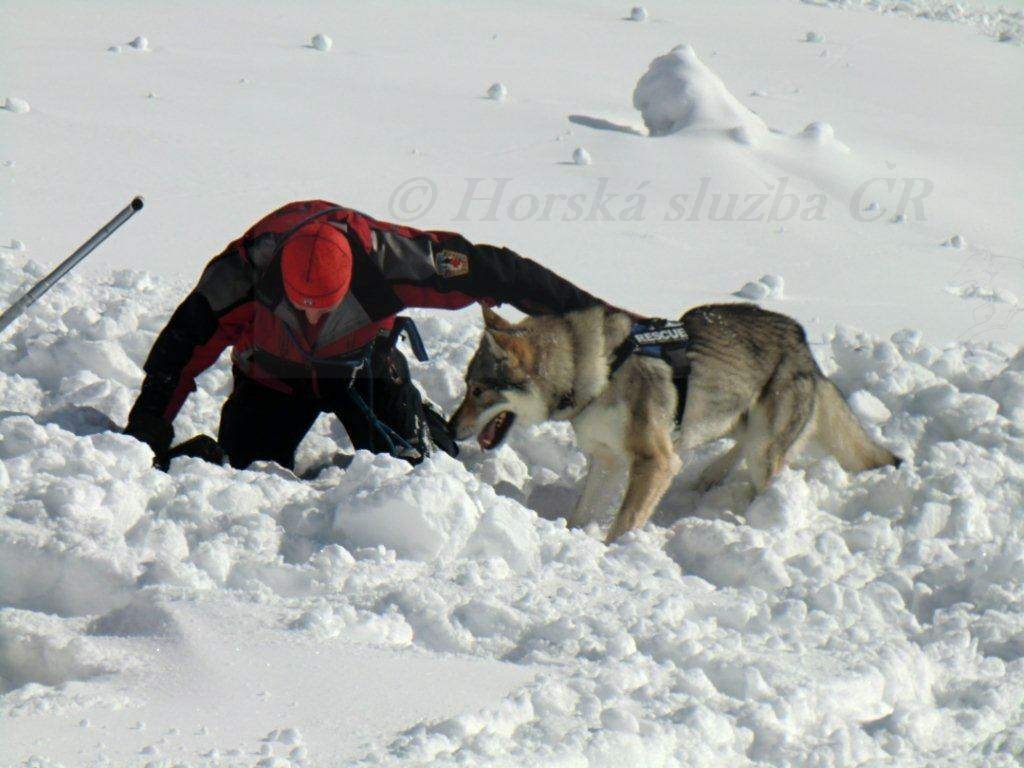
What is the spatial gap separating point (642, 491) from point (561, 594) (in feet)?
4.01

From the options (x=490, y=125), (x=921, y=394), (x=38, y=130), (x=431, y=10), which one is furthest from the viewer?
(x=431, y=10)

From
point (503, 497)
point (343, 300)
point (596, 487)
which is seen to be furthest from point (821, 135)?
point (503, 497)

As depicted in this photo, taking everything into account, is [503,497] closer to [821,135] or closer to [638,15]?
Result: [821,135]

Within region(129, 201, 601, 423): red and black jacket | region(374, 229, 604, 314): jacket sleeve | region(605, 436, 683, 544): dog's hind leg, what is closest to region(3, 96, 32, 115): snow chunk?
region(129, 201, 601, 423): red and black jacket

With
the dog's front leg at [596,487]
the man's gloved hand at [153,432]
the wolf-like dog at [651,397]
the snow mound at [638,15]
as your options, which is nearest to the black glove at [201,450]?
the man's gloved hand at [153,432]

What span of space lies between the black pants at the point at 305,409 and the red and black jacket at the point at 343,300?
20 cm

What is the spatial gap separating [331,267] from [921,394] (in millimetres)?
3161

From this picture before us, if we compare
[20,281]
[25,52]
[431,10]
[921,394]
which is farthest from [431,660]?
[431,10]

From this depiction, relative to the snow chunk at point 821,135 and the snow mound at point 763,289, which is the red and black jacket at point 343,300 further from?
the snow chunk at point 821,135

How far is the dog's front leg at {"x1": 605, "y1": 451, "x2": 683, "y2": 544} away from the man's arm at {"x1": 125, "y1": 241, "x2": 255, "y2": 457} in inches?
65.9

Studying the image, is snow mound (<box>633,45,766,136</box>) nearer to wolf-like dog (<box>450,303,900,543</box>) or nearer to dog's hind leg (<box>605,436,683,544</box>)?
wolf-like dog (<box>450,303,900,543</box>)

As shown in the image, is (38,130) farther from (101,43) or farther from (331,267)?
(331,267)

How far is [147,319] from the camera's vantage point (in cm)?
601

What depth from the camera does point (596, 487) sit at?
5.02m
